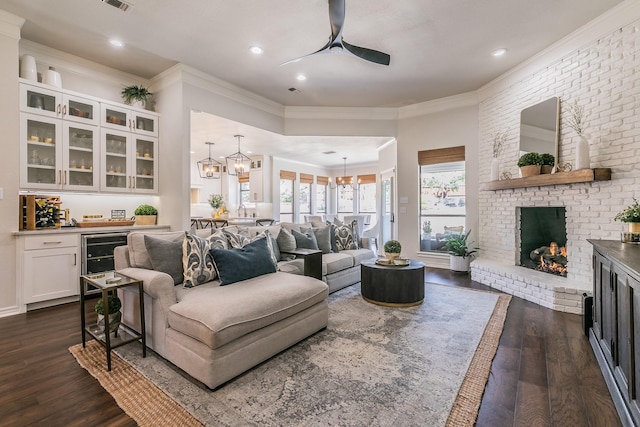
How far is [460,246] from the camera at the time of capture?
5.23 m

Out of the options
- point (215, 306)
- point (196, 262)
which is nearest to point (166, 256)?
point (196, 262)

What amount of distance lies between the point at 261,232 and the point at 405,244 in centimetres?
366

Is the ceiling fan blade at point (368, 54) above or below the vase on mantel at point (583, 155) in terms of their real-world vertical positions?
above

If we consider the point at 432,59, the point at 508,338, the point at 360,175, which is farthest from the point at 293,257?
the point at 360,175

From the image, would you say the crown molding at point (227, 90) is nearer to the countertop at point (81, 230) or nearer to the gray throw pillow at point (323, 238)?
the countertop at point (81, 230)

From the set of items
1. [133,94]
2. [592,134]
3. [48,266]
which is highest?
[133,94]

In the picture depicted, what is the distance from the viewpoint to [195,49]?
3.89 meters

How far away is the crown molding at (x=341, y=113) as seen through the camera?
20.2ft

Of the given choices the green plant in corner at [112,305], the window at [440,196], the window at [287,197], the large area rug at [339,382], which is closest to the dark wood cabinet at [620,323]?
the large area rug at [339,382]

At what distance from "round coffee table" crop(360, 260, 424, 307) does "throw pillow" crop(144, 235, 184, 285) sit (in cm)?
206

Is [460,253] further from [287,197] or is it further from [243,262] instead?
[287,197]

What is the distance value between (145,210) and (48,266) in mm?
1362

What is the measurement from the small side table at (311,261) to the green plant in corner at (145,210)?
2334 millimetres

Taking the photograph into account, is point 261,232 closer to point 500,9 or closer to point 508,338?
point 508,338
